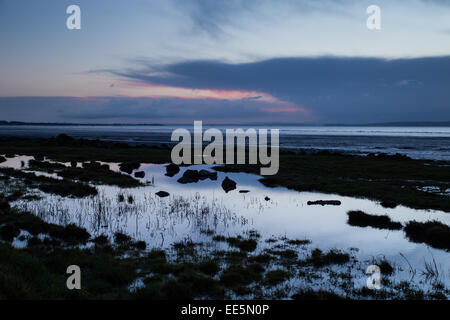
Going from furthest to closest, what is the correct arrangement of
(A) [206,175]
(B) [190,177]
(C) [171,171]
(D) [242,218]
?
(C) [171,171] → (A) [206,175] → (B) [190,177] → (D) [242,218]

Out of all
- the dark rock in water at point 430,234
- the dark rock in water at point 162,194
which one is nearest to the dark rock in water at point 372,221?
the dark rock in water at point 430,234

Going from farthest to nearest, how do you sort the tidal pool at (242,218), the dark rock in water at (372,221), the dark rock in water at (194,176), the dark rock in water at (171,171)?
the dark rock in water at (171,171) → the dark rock in water at (194,176) → the dark rock in water at (372,221) → the tidal pool at (242,218)

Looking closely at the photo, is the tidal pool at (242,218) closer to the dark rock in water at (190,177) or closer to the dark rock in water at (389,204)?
the dark rock in water at (389,204)

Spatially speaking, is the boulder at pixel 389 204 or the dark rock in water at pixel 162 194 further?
the dark rock in water at pixel 162 194

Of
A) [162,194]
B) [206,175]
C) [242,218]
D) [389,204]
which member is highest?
[206,175]

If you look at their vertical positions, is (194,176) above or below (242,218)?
above

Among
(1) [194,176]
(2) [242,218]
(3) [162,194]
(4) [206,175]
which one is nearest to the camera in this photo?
(2) [242,218]

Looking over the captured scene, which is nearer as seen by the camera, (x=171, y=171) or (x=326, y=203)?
(x=326, y=203)

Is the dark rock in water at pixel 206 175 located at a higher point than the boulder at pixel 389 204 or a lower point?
higher

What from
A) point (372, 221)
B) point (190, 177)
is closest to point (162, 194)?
point (190, 177)

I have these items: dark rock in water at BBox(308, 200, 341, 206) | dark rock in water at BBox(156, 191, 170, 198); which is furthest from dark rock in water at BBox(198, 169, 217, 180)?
dark rock in water at BBox(308, 200, 341, 206)

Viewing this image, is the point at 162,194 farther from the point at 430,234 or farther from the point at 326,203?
the point at 430,234
